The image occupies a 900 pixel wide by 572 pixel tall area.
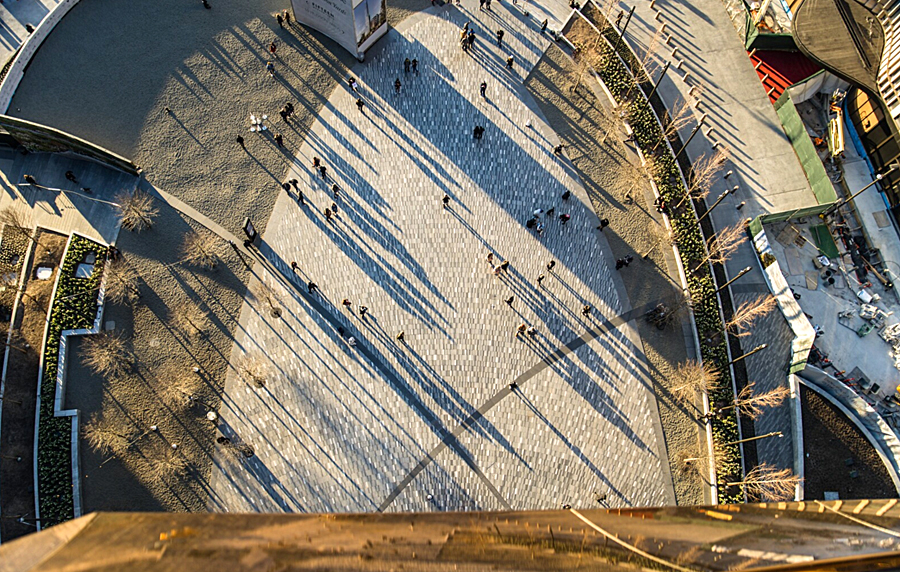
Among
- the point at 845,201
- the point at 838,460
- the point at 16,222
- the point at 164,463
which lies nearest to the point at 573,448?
the point at 838,460

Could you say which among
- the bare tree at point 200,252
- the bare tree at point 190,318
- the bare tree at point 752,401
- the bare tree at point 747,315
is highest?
the bare tree at point 200,252

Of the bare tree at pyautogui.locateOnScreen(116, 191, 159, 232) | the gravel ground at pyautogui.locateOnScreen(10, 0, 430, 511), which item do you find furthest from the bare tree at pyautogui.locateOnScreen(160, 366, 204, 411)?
the bare tree at pyautogui.locateOnScreen(116, 191, 159, 232)

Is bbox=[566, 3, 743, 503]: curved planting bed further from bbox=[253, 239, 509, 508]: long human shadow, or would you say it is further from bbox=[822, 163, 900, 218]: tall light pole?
bbox=[253, 239, 509, 508]: long human shadow

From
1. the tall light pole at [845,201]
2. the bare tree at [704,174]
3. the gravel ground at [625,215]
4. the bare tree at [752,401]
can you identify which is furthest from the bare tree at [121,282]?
the tall light pole at [845,201]

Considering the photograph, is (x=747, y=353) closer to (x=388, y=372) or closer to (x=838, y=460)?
(x=838, y=460)

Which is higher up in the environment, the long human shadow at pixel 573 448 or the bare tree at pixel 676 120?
the bare tree at pixel 676 120

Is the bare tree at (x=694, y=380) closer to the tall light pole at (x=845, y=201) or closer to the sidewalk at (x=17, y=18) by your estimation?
the tall light pole at (x=845, y=201)

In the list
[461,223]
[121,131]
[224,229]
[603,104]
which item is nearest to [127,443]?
[224,229]
